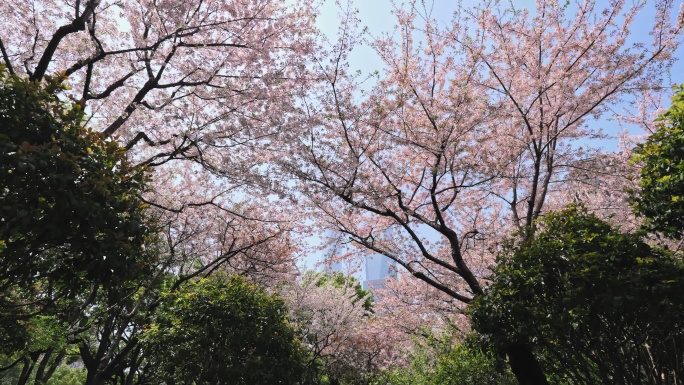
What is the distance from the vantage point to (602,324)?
4129mm

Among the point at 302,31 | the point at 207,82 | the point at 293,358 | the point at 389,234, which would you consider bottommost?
the point at 293,358

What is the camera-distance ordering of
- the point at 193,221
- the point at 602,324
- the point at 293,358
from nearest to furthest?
the point at 602,324
the point at 293,358
the point at 193,221

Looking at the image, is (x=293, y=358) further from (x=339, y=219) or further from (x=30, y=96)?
(x=30, y=96)

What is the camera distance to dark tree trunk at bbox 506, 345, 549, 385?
19.2ft

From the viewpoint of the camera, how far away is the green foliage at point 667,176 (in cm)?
420

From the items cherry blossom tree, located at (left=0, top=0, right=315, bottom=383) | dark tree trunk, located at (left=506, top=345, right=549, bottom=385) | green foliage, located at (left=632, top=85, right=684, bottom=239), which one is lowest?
dark tree trunk, located at (left=506, top=345, right=549, bottom=385)

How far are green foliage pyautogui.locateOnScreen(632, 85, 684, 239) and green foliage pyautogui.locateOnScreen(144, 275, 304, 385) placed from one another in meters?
6.09

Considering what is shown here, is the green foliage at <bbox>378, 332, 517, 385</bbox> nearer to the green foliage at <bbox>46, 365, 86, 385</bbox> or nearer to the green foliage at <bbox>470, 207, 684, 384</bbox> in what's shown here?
the green foliage at <bbox>470, 207, 684, 384</bbox>

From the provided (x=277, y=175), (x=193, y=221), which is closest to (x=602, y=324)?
(x=277, y=175)

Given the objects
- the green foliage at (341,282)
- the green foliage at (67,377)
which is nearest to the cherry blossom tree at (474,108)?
the green foliage at (341,282)

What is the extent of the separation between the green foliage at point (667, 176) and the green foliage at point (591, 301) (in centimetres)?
51

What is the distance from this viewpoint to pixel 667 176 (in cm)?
429

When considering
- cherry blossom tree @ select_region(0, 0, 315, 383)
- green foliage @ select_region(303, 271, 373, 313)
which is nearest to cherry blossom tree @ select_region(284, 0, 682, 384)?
cherry blossom tree @ select_region(0, 0, 315, 383)

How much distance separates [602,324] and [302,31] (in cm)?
731
